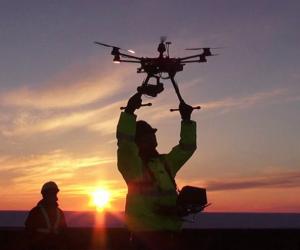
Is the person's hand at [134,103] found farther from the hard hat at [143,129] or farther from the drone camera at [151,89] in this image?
the hard hat at [143,129]

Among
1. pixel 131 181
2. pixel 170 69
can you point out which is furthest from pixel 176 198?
pixel 170 69

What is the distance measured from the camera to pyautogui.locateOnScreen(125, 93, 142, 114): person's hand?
952 centimetres

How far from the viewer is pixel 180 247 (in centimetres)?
966

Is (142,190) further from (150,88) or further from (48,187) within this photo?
(48,187)

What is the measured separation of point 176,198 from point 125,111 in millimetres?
1508

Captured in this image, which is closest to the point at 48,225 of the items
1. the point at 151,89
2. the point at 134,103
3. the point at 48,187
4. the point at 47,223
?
the point at 47,223

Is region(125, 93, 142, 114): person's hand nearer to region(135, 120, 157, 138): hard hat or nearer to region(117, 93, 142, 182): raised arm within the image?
region(117, 93, 142, 182): raised arm

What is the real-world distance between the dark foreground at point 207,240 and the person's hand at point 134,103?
13167 millimetres

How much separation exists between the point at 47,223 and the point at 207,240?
12.0 meters

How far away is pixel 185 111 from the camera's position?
1050 centimetres

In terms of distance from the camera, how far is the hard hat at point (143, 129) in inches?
392

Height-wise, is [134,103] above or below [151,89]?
below

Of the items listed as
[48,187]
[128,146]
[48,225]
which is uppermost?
[48,187]

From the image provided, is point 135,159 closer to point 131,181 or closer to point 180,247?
point 131,181
